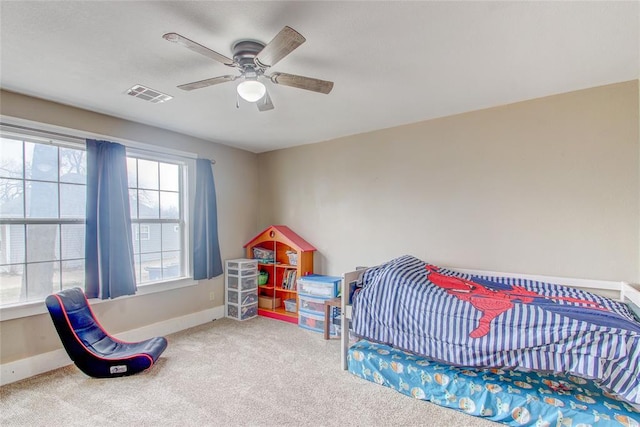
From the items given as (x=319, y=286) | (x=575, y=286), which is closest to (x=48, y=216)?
(x=319, y=286)

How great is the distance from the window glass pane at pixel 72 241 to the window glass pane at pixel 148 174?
771 mm

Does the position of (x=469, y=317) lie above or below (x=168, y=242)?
below

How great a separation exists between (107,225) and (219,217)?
1405mm

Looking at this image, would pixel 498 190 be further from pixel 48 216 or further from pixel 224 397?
pixel 48 216

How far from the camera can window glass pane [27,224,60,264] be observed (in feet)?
8.79

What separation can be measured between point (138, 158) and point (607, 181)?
454 cm

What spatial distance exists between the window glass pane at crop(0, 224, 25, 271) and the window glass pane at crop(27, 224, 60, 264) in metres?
0.05

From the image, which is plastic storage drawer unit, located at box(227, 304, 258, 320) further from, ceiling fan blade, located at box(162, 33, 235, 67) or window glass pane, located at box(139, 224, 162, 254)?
ceiling fan blade, located at box(162, 33, 235, 67)

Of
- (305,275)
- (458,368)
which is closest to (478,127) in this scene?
(458,368)

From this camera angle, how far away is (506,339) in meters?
2.00

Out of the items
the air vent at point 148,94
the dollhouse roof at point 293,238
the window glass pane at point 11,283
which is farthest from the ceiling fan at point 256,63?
the dollhouse roof at point 293,238

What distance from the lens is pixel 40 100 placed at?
2.71 metres

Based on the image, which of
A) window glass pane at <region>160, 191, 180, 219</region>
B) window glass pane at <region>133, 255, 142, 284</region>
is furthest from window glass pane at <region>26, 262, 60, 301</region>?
window glass pane at <region>160, 191, 180, 219</region>

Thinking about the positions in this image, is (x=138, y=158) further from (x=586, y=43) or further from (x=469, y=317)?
(x=586, y=43)
